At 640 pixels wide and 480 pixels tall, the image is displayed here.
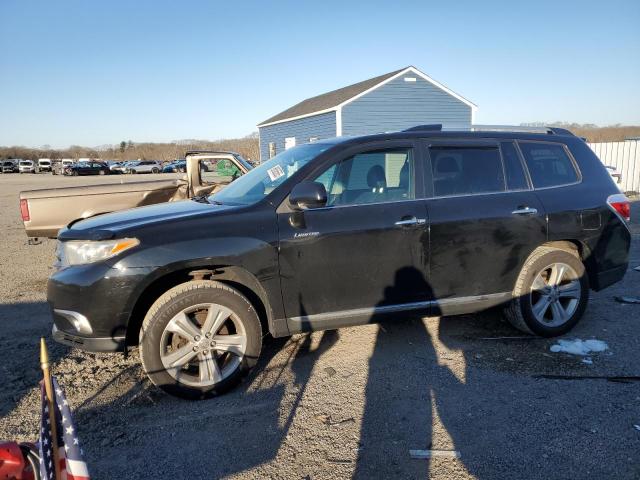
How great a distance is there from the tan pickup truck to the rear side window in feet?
14.5

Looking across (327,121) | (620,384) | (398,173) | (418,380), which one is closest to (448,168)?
(398,173)

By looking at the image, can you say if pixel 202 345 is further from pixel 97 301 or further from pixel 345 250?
pixel 345 250

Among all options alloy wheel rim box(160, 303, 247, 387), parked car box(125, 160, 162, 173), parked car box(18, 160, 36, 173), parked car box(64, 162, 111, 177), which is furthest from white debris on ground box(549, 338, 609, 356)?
parked car box(18, 160, 36, 173)

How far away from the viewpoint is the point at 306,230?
3.59m

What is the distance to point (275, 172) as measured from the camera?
13.5 feet

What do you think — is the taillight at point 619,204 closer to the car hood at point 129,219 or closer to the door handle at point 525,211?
the door handle at point 525,211

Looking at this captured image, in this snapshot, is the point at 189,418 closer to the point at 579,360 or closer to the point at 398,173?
the point at 398,173

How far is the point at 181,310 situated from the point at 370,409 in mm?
1495

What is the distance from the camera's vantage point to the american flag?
1.68 metres

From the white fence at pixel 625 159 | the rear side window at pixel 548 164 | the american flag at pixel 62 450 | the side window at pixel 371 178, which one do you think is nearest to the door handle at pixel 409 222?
the side window at pixel 371 178

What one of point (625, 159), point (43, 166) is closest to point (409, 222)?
point (625, 159)

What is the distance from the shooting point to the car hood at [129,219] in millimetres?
3363

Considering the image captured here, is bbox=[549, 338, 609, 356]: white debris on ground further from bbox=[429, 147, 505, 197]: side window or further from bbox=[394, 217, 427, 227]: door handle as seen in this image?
bbox=[394, 217, 427, 227]: door handle

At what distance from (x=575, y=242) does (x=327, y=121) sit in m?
17.8
